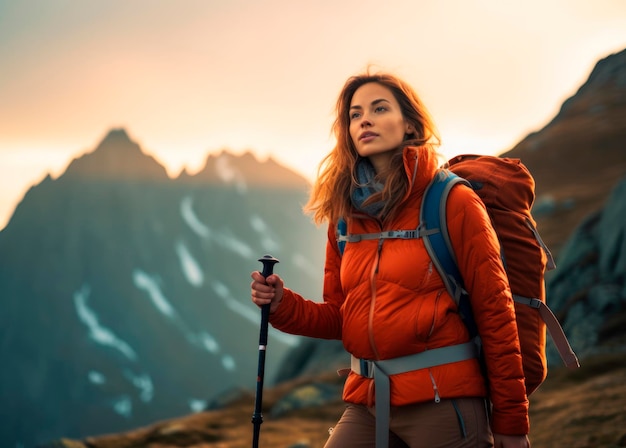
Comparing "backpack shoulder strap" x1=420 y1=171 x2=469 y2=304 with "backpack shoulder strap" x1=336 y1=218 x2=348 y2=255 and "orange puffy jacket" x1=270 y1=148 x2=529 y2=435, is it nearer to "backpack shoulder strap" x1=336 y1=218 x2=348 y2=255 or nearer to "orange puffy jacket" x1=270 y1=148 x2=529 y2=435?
"orange puffy jacket" x1=270 y1=148 x2=529 y2=435

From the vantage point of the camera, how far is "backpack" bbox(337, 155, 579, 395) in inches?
166

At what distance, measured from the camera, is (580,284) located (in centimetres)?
3023

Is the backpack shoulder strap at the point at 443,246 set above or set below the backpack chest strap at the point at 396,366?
above

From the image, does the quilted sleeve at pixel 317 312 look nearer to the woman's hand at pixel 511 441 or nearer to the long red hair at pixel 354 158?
the long red hair at pixel 354 158

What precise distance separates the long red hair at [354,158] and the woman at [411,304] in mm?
11

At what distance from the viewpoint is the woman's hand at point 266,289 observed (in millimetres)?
4984

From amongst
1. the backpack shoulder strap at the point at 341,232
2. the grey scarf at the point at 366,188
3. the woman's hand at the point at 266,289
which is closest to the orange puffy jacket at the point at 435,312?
the grey scarf at the point at 366,188

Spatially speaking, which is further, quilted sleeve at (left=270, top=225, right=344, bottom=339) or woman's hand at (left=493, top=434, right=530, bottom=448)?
quilted sleeve at (left=270, top=225, right=344, bottom=339)

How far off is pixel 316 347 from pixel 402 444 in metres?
54.4

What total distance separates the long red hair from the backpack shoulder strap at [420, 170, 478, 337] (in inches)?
8.9

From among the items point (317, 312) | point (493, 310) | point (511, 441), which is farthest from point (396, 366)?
point (317, 312)

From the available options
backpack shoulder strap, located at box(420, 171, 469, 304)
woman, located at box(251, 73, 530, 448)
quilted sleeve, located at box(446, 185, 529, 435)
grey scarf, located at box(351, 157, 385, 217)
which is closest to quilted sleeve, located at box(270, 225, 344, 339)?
woman, located at box(251, 73, 530, 448)

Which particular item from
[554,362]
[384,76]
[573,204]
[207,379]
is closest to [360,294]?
[384,76]

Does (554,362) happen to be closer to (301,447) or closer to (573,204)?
(301,447)
